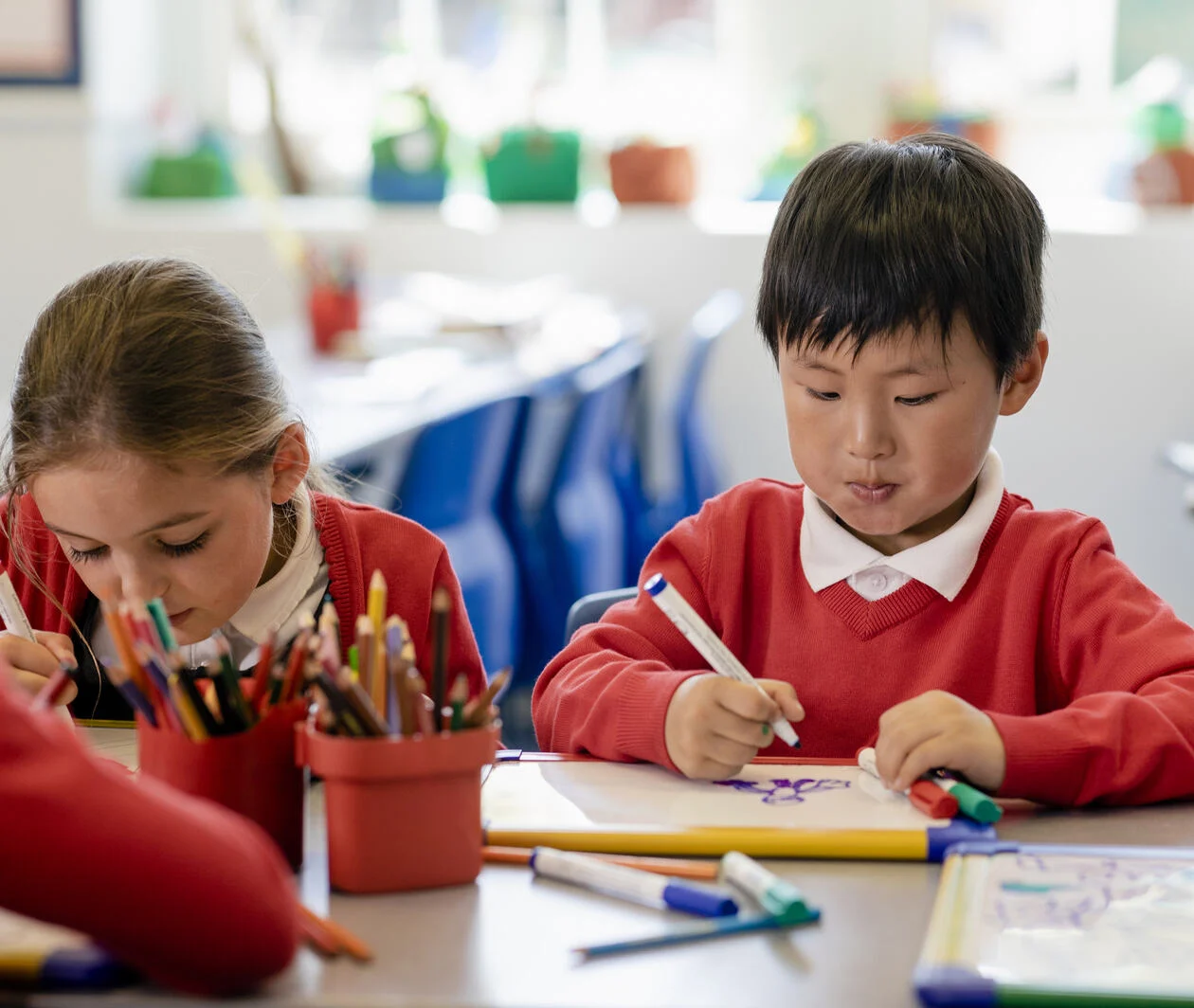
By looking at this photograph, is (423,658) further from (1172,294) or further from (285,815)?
(1172,294)

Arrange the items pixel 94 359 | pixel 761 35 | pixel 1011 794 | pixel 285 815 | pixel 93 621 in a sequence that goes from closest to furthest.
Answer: pixel 285 815
pixel 1011 794
pixel 94 359
pixel 93 621
pixel 761 35

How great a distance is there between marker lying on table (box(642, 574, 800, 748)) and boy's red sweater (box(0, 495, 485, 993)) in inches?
11.5

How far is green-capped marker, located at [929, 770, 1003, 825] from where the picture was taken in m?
0.83

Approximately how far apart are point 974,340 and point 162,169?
138 inches

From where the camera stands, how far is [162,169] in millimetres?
4168

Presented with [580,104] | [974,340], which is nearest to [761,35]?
[580,104]

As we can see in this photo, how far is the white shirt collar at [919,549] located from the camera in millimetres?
1133

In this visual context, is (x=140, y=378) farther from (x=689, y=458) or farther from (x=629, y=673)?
(x=689, y=458)

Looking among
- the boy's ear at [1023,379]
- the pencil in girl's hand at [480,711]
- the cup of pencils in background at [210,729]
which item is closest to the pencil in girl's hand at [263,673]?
the cup of pencils in background at [210,729]

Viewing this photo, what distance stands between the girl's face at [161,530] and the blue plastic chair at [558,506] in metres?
1.53

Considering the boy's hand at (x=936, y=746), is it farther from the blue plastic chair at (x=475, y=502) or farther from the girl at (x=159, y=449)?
the blue plastic chair at (x=475, y=502)

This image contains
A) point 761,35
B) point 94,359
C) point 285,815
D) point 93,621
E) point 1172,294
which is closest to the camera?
point 285,815

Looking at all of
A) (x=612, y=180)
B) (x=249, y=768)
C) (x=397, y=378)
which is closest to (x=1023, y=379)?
(x=249, y=768)

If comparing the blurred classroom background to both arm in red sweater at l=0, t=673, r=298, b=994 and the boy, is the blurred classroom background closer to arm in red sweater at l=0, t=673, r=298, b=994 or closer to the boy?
the boy
